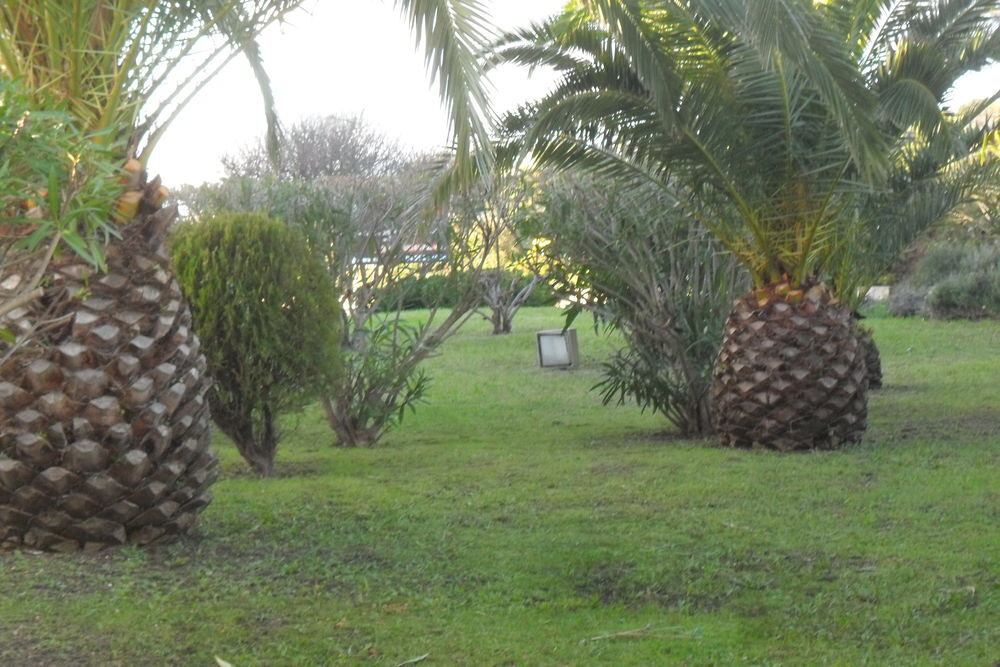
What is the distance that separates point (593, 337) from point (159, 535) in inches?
664

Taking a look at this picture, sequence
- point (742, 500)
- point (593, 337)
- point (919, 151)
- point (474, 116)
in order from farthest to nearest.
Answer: point (593, 337)
point (919, 151)
point (742, 500)
point (474, 116)

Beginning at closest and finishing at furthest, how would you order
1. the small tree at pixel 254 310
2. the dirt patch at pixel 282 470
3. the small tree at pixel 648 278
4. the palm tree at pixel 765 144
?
the small tree at pixel 254 310 < the dirt patch at pixel 282 470 < the palm tree at pixel 765 144 < the small tree at pixel 648 278

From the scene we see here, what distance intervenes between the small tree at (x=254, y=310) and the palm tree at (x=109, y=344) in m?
2.22

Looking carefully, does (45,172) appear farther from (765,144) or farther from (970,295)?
(970,295)

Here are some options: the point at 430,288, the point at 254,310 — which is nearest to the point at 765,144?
the point at 430,288

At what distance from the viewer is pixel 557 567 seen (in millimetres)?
6164

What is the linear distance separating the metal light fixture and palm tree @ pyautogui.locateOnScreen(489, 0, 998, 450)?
7.50 metres

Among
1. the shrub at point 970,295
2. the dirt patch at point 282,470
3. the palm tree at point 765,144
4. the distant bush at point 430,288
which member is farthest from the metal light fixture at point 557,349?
the shrub at point 970,295

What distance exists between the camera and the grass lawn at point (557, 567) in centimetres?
494

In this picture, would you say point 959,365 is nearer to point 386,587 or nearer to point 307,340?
point 307,340

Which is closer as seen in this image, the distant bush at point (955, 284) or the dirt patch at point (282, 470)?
the dirt patch at point (282, 470)

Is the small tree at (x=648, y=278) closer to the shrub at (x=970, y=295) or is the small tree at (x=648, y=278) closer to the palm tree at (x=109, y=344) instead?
the palm tree at (x=109, y=344)

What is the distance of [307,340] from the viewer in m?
8.58

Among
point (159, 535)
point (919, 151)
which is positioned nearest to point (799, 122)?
point (919, 151)
